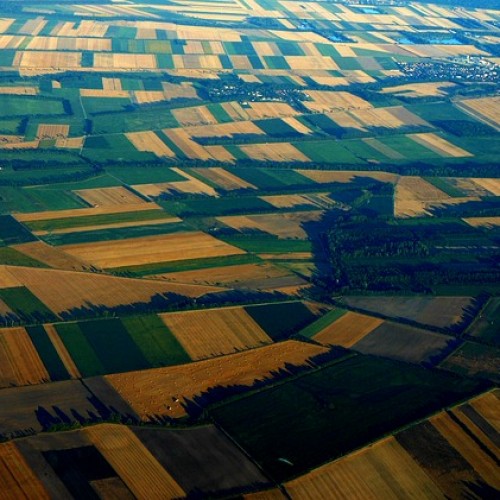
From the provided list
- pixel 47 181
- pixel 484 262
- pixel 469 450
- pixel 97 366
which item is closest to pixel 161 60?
pixel 47 181

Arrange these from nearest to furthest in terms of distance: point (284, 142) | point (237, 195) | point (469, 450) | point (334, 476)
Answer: point (334, 476)
point (469, 450)
point (237, 195)
point (284, 142)

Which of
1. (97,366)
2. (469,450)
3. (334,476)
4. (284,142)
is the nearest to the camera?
(334,476)

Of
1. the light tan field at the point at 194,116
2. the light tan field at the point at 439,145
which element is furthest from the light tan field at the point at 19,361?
the light tan field at the point at 439,145

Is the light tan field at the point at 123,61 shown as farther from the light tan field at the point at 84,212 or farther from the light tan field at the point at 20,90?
the light tan field at the point at 84,212

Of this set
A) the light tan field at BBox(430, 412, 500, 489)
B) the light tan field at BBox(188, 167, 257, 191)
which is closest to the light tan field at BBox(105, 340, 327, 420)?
the light tan field at BBox(430, 412, 500, 489)

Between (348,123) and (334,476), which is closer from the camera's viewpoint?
(334,476)

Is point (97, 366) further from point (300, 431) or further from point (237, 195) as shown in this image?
point (237, 195)

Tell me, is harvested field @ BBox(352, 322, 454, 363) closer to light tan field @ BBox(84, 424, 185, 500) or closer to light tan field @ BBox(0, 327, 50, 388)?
light tan field @ BBox(84, 424, 185, 500)
